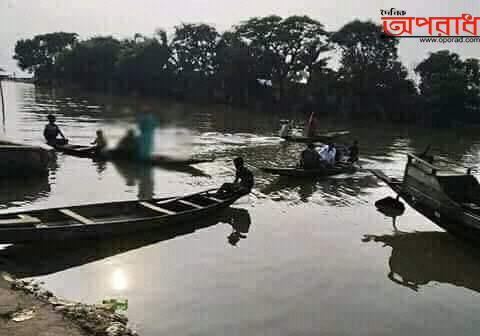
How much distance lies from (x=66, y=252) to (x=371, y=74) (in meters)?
41.4

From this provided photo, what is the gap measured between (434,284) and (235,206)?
5.21 metres

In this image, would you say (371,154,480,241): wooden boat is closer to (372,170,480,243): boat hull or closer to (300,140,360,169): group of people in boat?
(372,170,480,243): boat hull

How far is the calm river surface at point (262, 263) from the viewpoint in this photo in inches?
241

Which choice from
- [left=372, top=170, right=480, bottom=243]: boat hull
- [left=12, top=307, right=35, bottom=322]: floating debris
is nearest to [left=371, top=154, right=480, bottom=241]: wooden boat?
[left=372, top=170, right=480, bottom=243]: boat hull

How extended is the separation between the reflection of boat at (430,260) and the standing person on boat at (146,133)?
5743mm

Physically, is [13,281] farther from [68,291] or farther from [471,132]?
[471,132]

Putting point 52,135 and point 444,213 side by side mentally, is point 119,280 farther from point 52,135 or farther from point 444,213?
point 52,135

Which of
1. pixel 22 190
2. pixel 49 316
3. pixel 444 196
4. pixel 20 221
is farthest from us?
pixel 22 190

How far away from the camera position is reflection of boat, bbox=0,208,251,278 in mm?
6867

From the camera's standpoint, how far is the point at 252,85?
48531 mm

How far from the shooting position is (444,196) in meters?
8.75

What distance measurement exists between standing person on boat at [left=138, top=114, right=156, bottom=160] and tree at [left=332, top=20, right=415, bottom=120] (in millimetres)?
35374

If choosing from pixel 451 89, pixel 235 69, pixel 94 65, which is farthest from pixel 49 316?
pixel 235 69

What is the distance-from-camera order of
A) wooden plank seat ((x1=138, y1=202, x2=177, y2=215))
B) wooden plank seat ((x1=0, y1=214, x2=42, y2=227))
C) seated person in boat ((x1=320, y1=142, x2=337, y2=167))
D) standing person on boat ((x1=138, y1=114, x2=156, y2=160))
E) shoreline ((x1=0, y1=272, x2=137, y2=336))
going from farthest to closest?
seated person in boat ((x1=320, y1=142, x2=337, y2=167)) → standing person on boat ((x1=138, y1=114, x2=156, y2=160)) → wooden plank seat ((x1=138, y1=202, x2=177, y2=215)) → wooden plank seat ((x1=0, y1=214, x2=42, y2=227)) → shoreline ((x1=0, y1=272, x2=137, y2=336))
